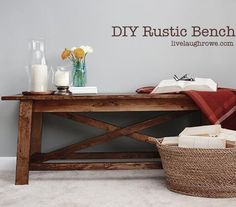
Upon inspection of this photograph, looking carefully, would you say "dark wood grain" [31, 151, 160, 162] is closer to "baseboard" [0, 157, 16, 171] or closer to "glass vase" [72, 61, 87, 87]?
"baseboard" [0, 157, 16, 171]

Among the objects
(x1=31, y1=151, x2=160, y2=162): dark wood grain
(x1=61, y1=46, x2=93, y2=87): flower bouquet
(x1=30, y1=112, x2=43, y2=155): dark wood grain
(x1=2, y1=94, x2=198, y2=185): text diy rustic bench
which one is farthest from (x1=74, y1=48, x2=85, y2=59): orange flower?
(x1=31, y1=151, x2=160, y2=162): dark wood grain

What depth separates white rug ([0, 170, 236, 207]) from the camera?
1.59 meters

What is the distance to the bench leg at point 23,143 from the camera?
6.29 ft

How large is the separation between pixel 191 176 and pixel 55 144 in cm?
106

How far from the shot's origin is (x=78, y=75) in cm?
224

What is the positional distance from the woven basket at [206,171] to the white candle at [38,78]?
2.71ft

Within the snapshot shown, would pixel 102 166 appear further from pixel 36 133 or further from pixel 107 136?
pixel 36 133

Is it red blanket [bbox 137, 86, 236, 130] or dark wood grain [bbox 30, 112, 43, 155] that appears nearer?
red blanket [bbox 137, 86, 236, 130]

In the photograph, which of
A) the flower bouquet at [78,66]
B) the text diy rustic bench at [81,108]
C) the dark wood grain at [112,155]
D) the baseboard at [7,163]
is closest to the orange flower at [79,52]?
the flower bouquet at [78,66]

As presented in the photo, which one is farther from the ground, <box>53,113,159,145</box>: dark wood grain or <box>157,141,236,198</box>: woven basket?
<box>53,113,159,145</box>: dark wood grain

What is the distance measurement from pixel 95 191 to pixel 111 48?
3.38 ft

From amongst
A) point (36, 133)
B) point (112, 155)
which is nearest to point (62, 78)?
point (36, 133)

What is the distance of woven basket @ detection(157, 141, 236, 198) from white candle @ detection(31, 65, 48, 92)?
2.71 ft

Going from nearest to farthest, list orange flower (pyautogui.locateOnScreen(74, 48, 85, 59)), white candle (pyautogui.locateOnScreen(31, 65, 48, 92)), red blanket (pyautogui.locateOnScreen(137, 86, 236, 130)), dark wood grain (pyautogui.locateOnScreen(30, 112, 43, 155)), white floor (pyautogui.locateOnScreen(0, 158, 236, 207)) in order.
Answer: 1. white floor (pyautogui.locateOnScreen(0, 158, 236, 207))
2. red blanket (pyautogui.locateOnScreen(137, 86, 236, 130))
3. white candle (pyautogui.locateOnScreen(31, 65, 48, 92))
4. orange flower (pyautogui.locateOnScreen(74, 48, 85, 59))
5. dark wood grain (pyautogui.locateOnScreen(30, 112, 43, 155))
